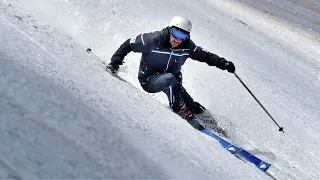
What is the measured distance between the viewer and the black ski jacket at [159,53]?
19.0 ft

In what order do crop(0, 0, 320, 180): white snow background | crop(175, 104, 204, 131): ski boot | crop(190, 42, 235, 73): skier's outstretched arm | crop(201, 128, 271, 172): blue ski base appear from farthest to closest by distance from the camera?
crop(190, 42, 235, 73): skier's outstretched arm, crop(175, 104, 204, 131): ski boot, crop(201, 128, 271, 172): blue ski base, crop(0, 0, 320, 180): white snow background

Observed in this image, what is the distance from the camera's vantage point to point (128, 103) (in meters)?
4.11

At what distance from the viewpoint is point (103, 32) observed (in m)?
8.86

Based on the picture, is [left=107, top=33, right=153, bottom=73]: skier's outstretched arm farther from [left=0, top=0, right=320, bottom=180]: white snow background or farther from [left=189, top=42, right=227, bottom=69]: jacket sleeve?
[left=189, top=42, right=227, bottom=69]: jacket sleeve

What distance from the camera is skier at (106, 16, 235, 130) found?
5613 mm

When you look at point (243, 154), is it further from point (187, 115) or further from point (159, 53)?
point (159, 53)

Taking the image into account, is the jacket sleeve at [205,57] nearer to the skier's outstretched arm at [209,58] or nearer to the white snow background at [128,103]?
the skier's outstretched arm at [209,58]

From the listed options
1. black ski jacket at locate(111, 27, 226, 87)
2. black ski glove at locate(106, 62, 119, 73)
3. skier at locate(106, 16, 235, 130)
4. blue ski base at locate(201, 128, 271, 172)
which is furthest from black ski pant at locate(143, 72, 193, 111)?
blue ski base at locate(201, 128, 271, 172)

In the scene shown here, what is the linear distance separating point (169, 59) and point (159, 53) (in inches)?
7.1

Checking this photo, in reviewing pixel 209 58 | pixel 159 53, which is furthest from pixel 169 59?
pixel 209 58

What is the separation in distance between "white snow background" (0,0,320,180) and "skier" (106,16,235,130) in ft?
0.98

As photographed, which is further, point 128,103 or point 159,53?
point 159,53

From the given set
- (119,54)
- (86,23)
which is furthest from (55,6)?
(119,54)

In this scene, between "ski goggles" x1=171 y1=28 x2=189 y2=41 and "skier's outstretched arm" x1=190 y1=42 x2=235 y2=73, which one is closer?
"ski goggles" x1=171 y1=28 x2=189 y2=41
